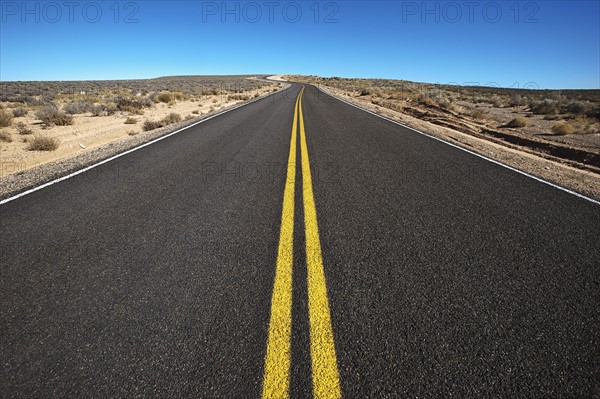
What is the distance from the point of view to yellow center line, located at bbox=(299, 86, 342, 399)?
1.58 metres

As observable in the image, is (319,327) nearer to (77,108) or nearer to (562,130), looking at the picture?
(562,130)

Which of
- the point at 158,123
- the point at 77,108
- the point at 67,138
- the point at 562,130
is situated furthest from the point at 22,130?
the point at 562,130

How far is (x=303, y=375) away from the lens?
5.35 ft

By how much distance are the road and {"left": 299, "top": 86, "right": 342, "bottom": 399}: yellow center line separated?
11 mm

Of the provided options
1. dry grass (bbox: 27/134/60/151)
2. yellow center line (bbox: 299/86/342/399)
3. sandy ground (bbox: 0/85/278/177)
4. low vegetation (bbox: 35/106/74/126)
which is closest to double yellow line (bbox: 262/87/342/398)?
yellow center line (bbox: 299/86/342/399)

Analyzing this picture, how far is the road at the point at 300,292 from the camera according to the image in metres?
1.66

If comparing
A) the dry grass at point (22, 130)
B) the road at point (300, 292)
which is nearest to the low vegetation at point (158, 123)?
the dry grass at point (22, 130)

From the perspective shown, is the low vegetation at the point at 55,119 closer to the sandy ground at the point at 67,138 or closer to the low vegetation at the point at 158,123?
the sandy ground at the point at 67,138

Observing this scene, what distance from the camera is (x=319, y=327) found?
75.6 inches

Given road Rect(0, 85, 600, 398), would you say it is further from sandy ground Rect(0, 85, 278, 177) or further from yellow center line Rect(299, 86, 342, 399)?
sandy ground Rect(0, 85, 278, 177)

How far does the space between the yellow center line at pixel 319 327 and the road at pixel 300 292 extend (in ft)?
0.04

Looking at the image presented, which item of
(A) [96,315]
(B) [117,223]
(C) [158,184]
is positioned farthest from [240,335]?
(C) [158,184]

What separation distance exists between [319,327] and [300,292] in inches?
14.4

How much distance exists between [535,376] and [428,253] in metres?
1.26
